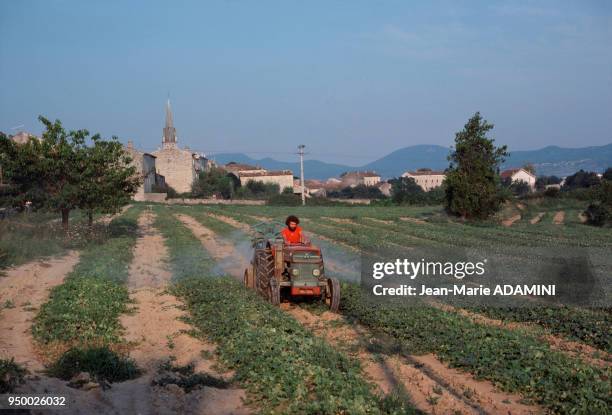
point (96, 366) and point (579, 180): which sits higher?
point (579, 180)

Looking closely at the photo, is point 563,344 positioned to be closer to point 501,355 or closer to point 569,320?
point 569,320

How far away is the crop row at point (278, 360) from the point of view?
6680 millimetres

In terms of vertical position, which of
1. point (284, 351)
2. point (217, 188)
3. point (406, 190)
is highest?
point (217, 188)

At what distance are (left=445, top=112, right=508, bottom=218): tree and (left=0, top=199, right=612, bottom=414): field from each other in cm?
1982

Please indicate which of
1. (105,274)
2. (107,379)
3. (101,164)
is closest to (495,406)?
(107,379)

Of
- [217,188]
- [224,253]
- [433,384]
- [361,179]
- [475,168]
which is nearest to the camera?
[433,384]

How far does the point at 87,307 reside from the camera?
11.7m

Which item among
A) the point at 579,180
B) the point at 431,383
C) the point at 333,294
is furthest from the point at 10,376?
the point at 579,180

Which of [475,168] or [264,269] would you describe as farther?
[475,168]

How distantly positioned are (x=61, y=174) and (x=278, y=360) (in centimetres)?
1885

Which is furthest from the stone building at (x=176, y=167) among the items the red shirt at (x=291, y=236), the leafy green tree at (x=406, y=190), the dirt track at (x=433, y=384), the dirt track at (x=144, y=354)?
the dirt track at (x=433, y=384)

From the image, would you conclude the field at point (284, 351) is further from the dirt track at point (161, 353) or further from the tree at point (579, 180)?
the tree at point (579, 180)

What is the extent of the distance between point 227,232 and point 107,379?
22.9 metres

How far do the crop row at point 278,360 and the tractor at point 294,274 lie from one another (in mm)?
394
